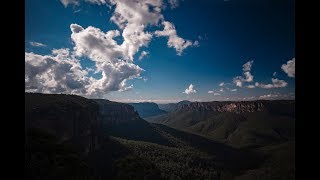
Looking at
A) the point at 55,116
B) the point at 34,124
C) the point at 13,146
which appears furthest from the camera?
the point at 55,116

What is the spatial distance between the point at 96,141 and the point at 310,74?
5888 inches

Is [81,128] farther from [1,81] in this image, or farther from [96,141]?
[1,81]

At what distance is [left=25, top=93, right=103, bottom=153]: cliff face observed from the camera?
114 m

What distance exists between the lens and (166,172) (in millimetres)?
137125

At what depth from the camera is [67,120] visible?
5027 inches

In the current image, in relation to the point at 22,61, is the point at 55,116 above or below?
below

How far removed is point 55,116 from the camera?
121500 mm

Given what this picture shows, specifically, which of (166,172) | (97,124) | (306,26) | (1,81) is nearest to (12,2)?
(1,81)

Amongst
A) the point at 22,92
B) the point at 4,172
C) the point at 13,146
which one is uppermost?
the point at 22,92

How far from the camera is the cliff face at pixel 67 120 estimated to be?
114031 mm

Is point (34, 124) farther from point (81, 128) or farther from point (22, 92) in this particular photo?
point (22, 92)

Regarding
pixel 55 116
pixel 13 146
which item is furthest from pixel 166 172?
pixel 13 146

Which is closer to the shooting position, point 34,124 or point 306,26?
point 306,26

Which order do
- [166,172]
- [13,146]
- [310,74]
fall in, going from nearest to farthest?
[310,74] → [13,146] → [166,172]
